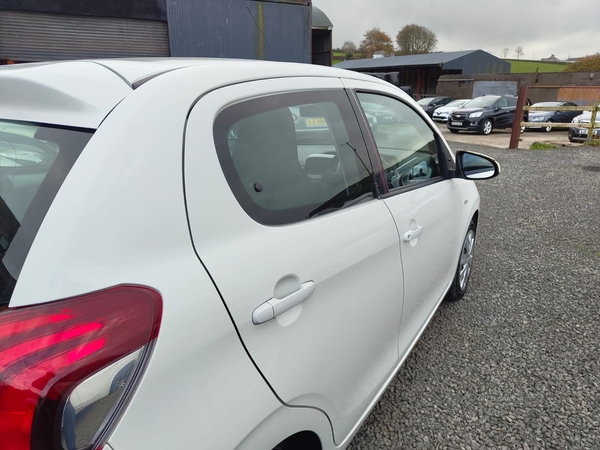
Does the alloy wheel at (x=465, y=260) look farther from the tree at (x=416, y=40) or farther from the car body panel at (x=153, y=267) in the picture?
the tree at (x=416, y=40)

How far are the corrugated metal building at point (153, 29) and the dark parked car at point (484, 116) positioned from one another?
960 centimetres

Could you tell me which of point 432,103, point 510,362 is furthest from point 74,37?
point 432,103

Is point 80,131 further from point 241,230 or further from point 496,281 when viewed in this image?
point 496,281

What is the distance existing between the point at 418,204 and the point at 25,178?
1.72 meters

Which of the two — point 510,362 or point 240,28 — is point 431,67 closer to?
point 240,28

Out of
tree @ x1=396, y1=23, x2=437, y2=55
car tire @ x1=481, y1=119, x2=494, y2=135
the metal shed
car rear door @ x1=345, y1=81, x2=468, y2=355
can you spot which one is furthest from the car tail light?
tree @ x1=396, y1=23, x2=437, y2=55

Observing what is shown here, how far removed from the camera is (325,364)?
138 centimetres

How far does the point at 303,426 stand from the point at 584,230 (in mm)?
5384

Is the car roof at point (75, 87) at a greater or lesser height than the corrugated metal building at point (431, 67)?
lesser

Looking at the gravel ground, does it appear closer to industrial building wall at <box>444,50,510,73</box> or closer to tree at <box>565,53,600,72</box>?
industrial building wall at <box>444,50,510,73</box>

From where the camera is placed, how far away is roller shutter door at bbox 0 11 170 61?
7.97 metres

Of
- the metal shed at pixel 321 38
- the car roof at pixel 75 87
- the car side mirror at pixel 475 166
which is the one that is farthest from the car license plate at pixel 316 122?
the metal shed at pixel 321 38

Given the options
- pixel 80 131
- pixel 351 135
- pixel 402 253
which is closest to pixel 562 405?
pixel 402 253

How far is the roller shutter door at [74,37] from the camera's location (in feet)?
26.2
